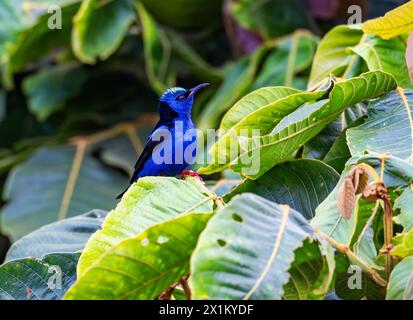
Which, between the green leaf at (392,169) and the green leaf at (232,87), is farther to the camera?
the green leaf at (232,87)

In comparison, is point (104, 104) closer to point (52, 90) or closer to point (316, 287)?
point (52, 90)

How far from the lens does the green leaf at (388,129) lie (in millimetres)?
1920

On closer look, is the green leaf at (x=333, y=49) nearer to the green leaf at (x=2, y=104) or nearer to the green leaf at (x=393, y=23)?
the green leaf at (x=393, y=23)

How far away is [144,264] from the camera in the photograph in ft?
4.90

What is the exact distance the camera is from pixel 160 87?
474cm

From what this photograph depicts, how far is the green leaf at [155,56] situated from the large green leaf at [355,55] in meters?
2.24

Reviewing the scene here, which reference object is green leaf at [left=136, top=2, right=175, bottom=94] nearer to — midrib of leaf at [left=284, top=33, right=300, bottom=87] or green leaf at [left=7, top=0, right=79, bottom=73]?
green leaf at [left=7, top=0, right=79, bottom=73]

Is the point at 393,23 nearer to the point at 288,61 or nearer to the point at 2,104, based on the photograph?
the point at 288,61

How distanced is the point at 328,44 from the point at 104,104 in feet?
10.8

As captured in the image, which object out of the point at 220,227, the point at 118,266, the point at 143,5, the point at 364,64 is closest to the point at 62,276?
the point at 118,266

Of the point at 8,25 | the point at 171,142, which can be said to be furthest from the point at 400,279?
the point at 8,25

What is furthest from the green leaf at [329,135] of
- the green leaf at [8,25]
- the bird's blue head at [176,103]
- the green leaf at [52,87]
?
the green leaf at [52,87]

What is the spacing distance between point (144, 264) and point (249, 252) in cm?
20

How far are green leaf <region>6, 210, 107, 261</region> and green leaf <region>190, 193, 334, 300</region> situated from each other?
874mm
